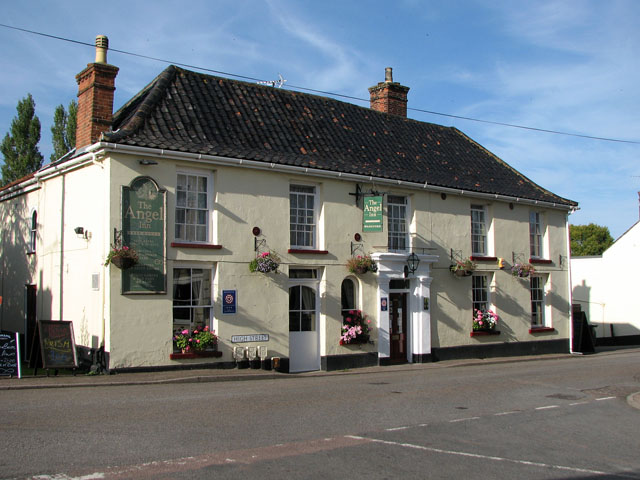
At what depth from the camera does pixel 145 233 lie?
50.4 feet

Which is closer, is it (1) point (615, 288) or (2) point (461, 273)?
(2) point (461, 273)

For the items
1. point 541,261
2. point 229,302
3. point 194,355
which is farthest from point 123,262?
point 541,261

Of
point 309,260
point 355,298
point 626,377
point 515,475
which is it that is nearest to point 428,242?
point 355,298

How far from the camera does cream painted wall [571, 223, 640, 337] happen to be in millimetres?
33562

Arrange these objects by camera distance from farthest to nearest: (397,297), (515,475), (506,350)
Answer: (506,350)
(397,297)
(515,475)

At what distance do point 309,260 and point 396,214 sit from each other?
377cm

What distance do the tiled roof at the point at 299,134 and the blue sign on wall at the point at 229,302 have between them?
11.1 feet

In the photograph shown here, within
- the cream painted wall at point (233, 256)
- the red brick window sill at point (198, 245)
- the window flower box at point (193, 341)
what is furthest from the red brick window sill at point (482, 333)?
the red brick window sill at point (198, 245)

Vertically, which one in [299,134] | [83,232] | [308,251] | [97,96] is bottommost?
[308,251]

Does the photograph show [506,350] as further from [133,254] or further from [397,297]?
[133,254]

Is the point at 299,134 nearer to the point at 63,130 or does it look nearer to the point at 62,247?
the point at 62,247

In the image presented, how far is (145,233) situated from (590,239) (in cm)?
7170

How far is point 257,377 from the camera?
15711 mm

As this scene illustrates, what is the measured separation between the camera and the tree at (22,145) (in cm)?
4176
